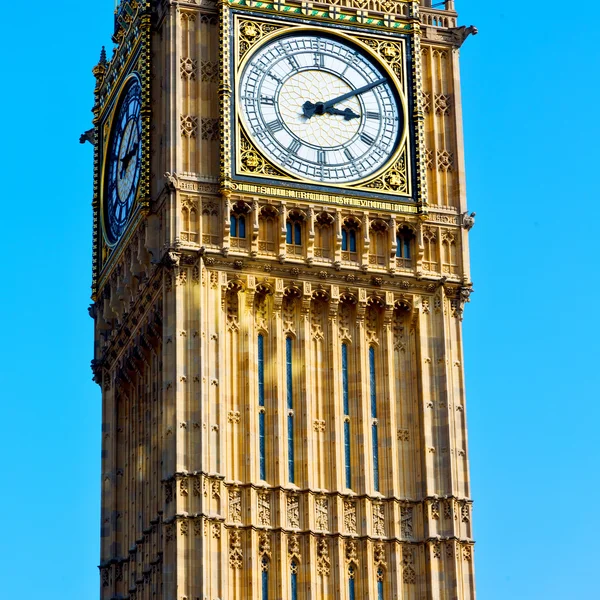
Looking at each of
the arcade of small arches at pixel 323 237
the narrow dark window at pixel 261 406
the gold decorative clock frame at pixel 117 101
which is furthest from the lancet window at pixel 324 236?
the gold decorative clock frame at pixel 117 101

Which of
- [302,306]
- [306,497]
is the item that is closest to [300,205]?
[302,306]

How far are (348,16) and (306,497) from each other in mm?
12663

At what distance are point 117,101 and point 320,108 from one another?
631 centimetres

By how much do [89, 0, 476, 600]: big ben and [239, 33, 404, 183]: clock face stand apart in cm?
5

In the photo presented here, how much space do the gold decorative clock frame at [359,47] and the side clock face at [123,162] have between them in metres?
2.78

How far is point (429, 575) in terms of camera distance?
66.6 meters

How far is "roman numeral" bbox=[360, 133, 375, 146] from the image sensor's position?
70188mm

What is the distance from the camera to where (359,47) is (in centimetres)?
7119

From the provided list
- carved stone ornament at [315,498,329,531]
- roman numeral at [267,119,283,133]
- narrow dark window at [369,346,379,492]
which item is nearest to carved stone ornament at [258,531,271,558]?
carved stone ornament at [315,498,329,531]

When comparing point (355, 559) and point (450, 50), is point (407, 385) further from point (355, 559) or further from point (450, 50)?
point (450, 50)

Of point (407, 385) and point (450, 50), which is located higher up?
point (450, 50)

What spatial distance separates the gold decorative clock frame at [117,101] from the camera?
7000 cm

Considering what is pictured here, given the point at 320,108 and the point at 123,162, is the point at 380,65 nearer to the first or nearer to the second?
the point at 320,108

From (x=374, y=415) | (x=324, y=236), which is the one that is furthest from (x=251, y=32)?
(x=374, y=415)
